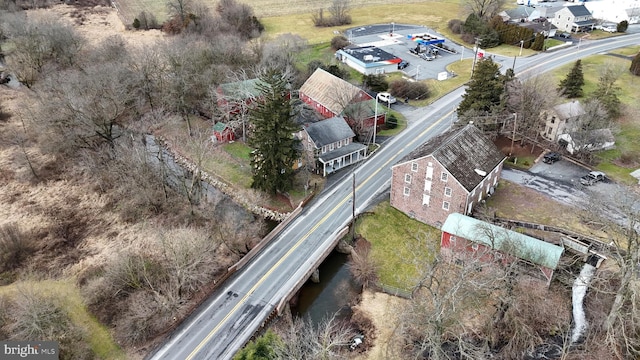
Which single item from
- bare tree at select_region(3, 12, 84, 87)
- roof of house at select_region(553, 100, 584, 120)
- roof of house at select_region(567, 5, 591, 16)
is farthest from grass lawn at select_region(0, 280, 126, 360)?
roof of house at select_region(567, 5, 591, 16)

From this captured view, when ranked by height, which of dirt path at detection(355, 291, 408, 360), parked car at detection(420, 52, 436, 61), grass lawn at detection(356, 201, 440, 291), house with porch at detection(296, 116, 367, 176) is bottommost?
dirt path at detection(355, 291, 408, 360)

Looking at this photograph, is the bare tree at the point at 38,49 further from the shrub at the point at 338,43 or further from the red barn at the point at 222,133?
the shrub at the point at 338,43

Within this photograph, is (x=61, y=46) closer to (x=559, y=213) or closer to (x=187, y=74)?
(x=187, y=74)

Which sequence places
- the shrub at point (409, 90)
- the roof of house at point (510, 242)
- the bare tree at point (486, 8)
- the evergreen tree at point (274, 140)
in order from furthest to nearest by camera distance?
the bare tree at point (486, 8), the shrub at point (409, 90), the evergreen tree at point (274, 140), the roof of house at point (510, 242)

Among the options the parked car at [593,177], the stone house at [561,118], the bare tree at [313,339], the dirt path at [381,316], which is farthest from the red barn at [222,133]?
the parked car at [593,177]

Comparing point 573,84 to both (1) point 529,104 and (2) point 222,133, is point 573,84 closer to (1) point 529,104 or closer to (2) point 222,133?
(1) point 529,104

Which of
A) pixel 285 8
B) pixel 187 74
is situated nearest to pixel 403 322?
pixel 187 74

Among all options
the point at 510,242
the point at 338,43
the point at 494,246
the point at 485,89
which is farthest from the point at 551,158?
the point at 338,43

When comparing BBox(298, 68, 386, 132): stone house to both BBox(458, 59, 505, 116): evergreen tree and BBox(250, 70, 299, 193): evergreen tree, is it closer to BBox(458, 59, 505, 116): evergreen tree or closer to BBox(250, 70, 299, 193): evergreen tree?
BBox(458, 59, 505, 116): evergreen tree
